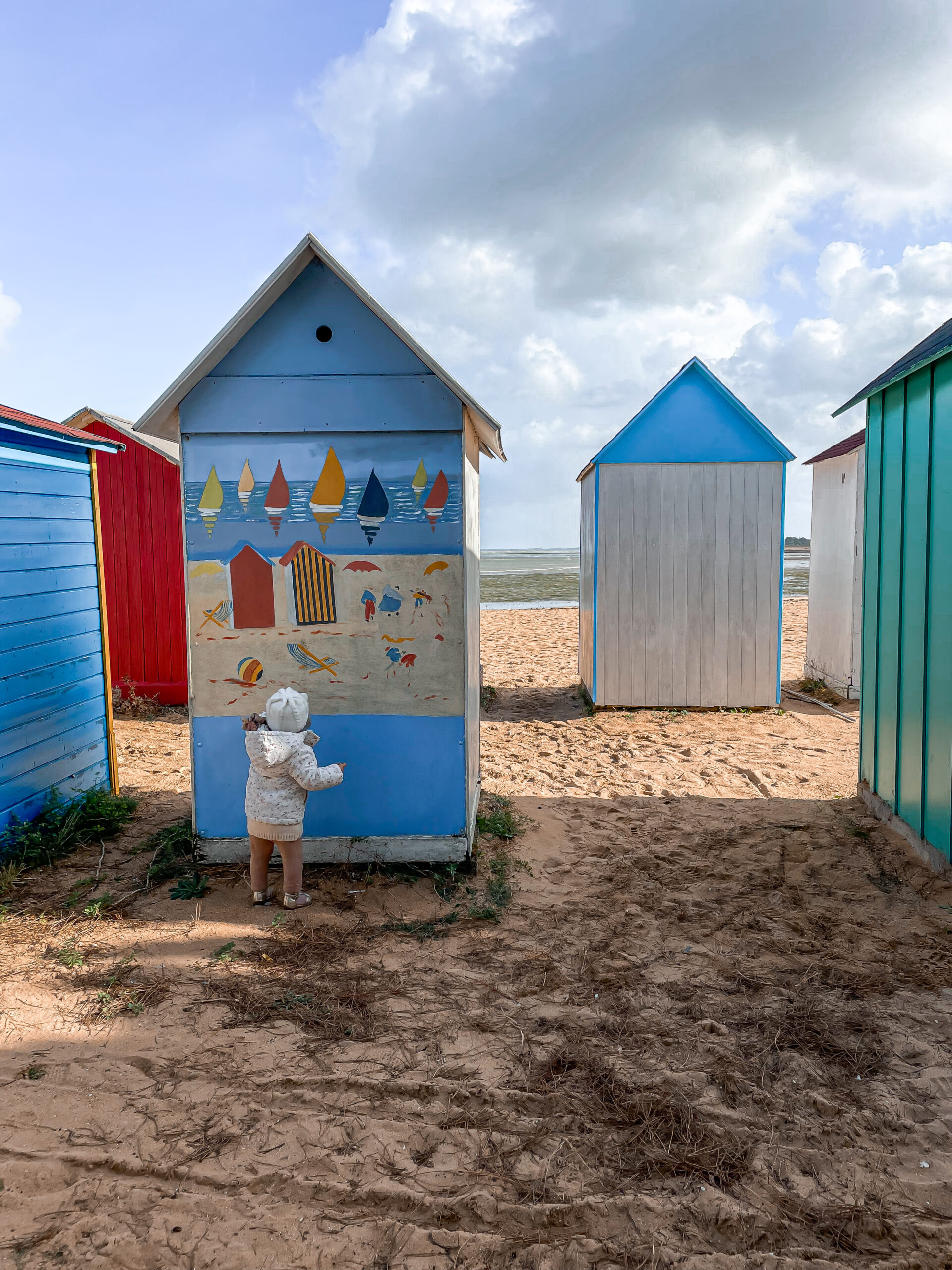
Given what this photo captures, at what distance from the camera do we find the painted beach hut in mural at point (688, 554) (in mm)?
9742

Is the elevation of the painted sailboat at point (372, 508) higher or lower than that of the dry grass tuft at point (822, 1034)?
higher

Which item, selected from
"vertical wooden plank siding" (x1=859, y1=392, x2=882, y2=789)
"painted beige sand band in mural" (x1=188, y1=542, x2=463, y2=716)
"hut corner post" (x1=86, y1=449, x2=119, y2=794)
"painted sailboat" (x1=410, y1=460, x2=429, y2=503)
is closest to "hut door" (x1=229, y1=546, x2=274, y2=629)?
"painted beige sand band in mural" (x1=188, y1=542, x2=463, y2=716)

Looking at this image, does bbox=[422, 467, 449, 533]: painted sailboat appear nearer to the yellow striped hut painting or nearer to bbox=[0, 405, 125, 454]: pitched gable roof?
the yellow striped hut painting

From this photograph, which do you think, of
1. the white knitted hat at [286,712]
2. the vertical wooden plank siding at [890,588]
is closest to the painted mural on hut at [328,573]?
the white knitted hat at [286,712]

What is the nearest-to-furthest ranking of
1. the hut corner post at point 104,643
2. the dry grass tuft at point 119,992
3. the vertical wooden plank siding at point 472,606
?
the dry grass tuft at point 119,992 → the vertical wooden plank siding at point 472,606 → the hut corner post at point 104,643

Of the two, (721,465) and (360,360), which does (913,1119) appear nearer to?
(360,360)

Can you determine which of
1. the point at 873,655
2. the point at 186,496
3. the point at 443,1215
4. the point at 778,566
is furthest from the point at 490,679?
the point at 443,1215

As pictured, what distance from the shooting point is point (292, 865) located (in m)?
4.77

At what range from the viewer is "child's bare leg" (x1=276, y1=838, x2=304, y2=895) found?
4.74 m

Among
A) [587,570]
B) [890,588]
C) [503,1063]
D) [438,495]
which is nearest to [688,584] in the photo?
[587,570]

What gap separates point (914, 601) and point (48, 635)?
637 cm

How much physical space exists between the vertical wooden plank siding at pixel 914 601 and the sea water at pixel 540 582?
9404mm

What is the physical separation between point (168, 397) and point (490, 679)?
28.5ft

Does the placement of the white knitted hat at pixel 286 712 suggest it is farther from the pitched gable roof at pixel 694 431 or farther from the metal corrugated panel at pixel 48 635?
the pitched gable roof at pixel 694 431
